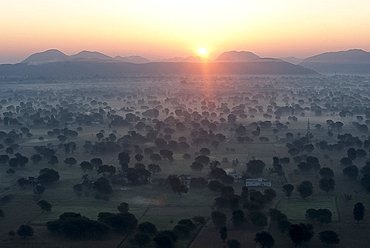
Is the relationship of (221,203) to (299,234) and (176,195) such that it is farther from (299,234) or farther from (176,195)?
(299,234)

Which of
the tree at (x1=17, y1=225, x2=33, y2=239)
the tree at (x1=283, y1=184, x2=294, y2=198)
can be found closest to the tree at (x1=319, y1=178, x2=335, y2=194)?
the tree at (x1=283, y1=184, x2=294, y2=198)

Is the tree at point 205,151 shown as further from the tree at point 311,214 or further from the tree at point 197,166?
the tree at point 311,214

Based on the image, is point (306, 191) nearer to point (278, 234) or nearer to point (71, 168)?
point (278, 234)

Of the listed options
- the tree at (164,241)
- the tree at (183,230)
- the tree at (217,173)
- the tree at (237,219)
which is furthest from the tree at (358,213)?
the tree at (164,241)

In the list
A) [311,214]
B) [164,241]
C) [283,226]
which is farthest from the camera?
[311,214]

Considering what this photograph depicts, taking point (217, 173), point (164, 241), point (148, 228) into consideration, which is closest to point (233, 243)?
point (164, 241)

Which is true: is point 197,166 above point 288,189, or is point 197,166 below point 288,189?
above
